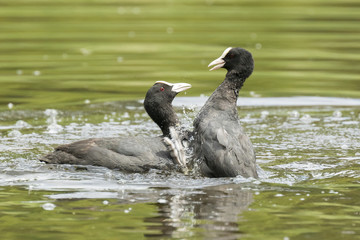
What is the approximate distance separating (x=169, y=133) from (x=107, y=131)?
5.80 feet

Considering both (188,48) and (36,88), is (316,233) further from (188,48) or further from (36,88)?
(188,48)

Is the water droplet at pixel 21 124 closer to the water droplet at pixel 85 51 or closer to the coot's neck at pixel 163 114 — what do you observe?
the coot's neck at pixel 163 114

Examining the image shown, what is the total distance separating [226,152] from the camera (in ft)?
28.3

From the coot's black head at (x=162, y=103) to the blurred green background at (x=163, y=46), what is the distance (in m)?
3.83

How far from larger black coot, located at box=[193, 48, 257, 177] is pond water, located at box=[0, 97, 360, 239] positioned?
15cm

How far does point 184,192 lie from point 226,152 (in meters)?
0.85

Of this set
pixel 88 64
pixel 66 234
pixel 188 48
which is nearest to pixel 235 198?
pixel 66 234

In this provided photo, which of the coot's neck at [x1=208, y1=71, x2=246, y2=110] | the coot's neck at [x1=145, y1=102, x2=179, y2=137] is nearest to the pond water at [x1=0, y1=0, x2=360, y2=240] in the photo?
the coot's neck at [x1=208, y1=71, x2=246, y2=110]

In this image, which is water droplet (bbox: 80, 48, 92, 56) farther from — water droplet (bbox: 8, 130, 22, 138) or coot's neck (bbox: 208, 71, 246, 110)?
coot's neck (bbox: 208, 71, 246, 110)

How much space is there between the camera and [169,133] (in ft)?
32.0

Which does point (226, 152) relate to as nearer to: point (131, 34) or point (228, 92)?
point (228, 92)

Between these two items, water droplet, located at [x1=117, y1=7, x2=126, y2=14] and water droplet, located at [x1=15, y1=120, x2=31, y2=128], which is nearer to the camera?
water droplet, located at [x1=15, y1=120, x2=31, y2=128]

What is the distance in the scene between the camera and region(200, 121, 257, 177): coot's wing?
8594mm

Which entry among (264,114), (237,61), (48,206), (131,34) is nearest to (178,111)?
(264,114)
